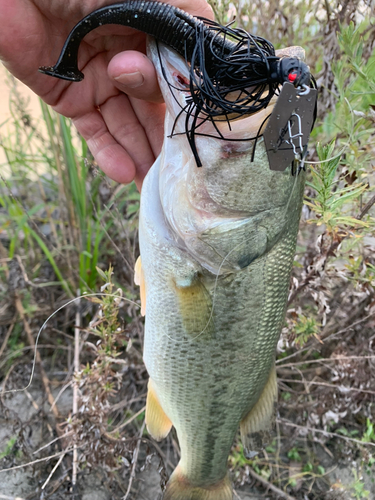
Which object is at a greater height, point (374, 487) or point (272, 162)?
point (272, 162)

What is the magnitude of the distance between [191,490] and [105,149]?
146 centimetres

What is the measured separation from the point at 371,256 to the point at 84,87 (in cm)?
137

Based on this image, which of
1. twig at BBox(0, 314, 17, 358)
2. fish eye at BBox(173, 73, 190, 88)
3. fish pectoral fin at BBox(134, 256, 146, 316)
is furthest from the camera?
A: twig at BBox(0, 314, 17, 358)

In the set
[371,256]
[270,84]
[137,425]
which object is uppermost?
[270,84]

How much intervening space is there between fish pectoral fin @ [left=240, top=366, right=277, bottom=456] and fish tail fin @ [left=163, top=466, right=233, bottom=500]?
0.23 metres

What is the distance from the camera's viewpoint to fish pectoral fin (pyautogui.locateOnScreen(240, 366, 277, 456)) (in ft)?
4.59

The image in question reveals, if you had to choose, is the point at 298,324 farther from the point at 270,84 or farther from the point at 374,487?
the point at 374,487

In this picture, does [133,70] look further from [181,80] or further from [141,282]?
[141,282]

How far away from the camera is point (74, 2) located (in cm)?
119

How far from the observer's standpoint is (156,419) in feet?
4.78

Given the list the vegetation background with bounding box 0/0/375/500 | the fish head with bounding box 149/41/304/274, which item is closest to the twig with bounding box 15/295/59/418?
the vegetation background with bounding box 0/0/375/500

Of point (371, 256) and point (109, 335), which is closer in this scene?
point (109, 335)

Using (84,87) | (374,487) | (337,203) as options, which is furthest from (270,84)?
(374,487)

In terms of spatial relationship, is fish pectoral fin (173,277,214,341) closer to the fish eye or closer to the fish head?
the fish head
